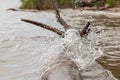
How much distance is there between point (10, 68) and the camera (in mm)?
9305

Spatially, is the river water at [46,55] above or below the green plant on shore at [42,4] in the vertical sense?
above

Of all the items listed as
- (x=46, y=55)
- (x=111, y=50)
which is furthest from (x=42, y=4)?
(x=46, y=55)

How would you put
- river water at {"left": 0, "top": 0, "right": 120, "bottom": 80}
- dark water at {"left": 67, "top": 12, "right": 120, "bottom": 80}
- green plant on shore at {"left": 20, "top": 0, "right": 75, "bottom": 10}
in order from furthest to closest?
green plant on shore at {"left": 20, "top": 0, "right": 75, "bottom": 10}, dark water at {"left": 67, "top": 12, "right": 120, "bottom": 80}, river water at {"left": 0, "top": 0, "right": 120, "bottom": 80}

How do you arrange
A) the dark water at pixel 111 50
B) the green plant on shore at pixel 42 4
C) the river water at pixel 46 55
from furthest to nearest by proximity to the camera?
the green plant on shore at pixel 42 4
the dark water at pixel 111 50
the river water at pixel 46 55

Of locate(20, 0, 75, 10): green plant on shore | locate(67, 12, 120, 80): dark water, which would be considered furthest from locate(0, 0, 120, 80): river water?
locate(20, 0, 75, 10): green plant on shore

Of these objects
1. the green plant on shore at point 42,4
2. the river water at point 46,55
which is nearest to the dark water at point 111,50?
the river water at point 46,55

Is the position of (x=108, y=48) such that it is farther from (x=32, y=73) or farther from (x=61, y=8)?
(x=61, y=8)

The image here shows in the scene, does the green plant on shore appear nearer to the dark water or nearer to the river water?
the dark water

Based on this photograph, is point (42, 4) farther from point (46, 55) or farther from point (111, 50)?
point (46, 55)

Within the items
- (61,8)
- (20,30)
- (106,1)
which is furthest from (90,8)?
(20,30)

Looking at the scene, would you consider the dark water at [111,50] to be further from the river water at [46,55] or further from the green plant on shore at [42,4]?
the green plant on shore at [42,4]

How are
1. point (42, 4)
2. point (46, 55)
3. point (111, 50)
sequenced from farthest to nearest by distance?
point (42, 4), point (111, 50), point (46, 55)

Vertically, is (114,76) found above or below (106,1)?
above

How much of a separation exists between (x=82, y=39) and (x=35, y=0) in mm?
20112
